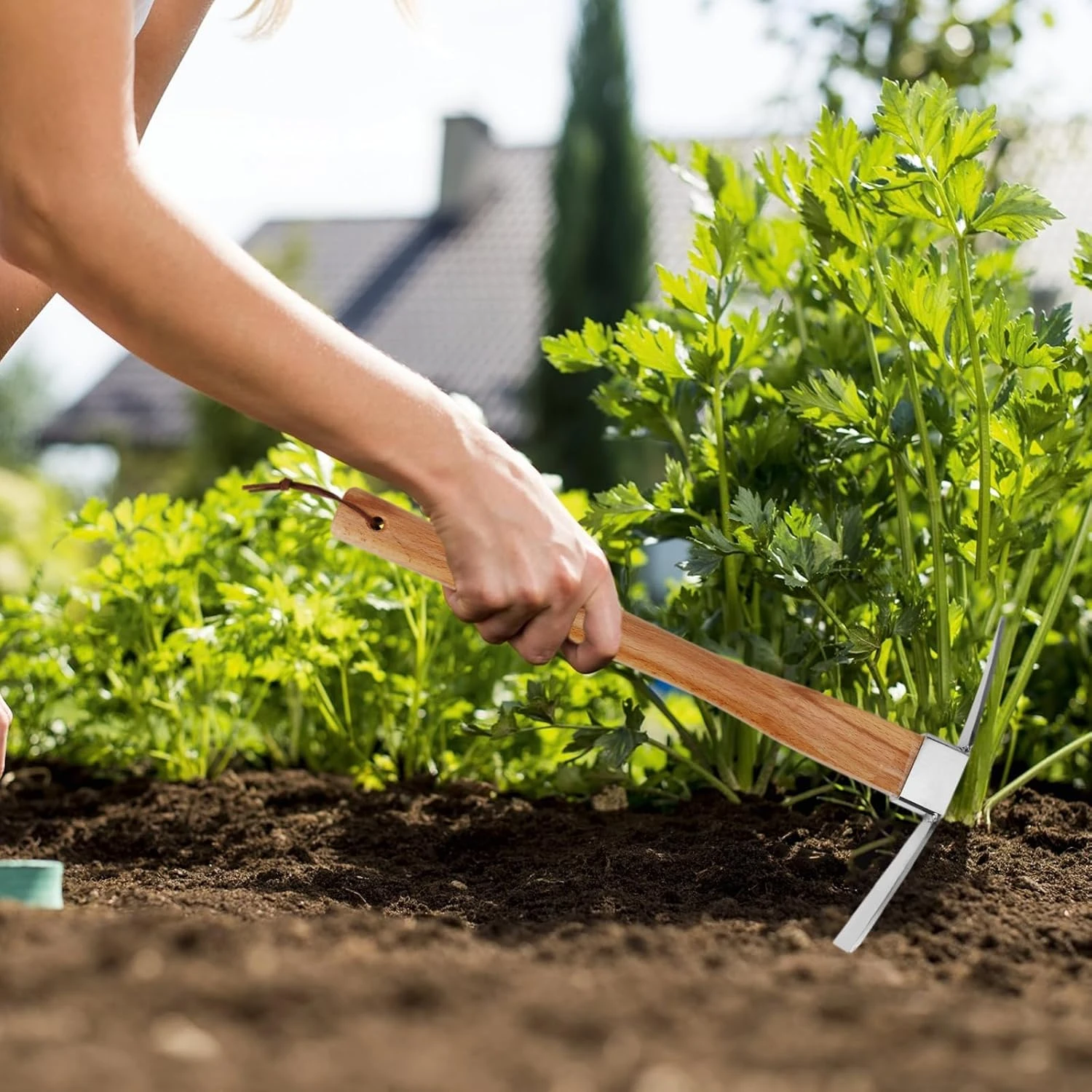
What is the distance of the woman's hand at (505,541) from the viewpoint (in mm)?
1468

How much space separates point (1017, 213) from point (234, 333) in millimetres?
1100

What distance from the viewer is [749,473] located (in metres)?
2.32

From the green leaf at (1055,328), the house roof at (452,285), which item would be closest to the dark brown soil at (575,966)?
the green leaf at (1055,328)

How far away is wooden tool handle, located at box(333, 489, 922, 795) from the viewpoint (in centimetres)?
171

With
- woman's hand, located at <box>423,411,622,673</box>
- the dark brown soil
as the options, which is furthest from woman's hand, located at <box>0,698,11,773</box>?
woman's hand, located at <box>423,411,622,673</box>

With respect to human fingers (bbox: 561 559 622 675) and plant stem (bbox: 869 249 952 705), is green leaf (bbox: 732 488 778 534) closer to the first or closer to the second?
plant stem (bbox: 869 249 952 705)

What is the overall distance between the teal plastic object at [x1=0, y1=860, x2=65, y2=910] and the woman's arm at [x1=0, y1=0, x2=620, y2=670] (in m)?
0.59

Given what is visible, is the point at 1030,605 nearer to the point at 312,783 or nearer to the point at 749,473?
the point at 749,473

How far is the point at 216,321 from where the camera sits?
133cm

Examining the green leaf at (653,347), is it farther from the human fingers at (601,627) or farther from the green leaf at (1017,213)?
the human fingers at (601,627)

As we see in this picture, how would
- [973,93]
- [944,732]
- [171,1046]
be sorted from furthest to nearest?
[973,93], [944,732], [171,1046]

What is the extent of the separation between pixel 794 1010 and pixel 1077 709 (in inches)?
84.7

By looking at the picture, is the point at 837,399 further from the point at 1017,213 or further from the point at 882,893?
the point at 882,893

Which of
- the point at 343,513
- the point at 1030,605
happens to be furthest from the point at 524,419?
the point at 343,513
